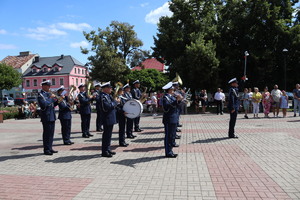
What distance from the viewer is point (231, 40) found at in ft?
89.0

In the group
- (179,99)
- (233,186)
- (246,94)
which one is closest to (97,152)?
(179,99)

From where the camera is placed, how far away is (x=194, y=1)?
2630 centimetres

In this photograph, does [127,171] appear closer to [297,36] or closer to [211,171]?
[211,171]

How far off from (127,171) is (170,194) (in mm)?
1632

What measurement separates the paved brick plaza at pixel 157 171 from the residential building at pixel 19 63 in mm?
66003

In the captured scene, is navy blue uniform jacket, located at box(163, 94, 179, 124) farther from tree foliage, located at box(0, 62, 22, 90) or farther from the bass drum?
tree foliage, located at box(0, 62, 22, 90)

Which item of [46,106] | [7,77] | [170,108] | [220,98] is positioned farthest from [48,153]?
[7,77]

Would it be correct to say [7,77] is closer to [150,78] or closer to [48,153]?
[150,78]

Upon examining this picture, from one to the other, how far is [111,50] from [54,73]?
102 feet

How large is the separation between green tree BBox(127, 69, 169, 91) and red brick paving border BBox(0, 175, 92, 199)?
29372 mm

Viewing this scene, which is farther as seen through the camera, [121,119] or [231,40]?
[231,40]

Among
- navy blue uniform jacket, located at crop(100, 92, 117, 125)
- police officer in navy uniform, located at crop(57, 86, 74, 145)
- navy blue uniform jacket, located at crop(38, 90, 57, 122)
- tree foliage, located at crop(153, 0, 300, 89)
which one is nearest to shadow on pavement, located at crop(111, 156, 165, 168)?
navy blue uniform jacket, located at crop(100, 92, 117, 125)

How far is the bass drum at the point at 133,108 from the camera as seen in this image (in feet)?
26.1

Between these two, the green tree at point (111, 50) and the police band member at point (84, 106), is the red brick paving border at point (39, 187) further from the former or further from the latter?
the green tree at point (111, 50)
